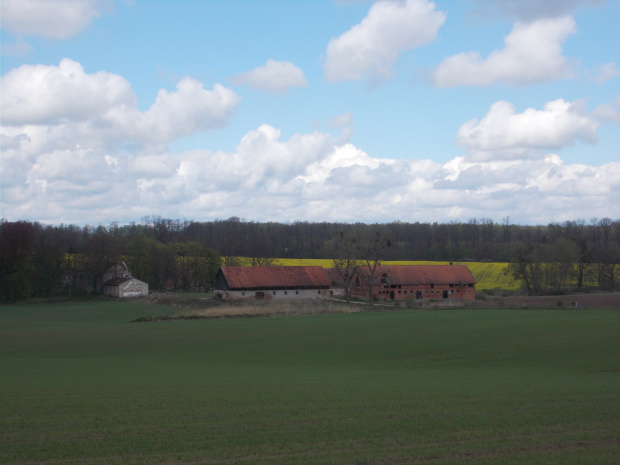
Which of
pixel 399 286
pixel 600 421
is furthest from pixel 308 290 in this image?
pixel 600 421

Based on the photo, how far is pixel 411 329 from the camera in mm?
37438

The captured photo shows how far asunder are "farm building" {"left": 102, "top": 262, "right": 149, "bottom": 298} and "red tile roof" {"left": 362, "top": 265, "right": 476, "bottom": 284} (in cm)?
3570

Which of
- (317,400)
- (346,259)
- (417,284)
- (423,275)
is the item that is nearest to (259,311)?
(346,259)

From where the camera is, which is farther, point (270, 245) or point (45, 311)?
point (270, 245)

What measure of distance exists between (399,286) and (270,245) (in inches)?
2024

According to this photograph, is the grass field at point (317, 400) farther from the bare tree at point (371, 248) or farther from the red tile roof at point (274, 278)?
the red tile roof at point (274, 278)

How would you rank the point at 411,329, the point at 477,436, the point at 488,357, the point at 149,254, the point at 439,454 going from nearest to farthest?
the point at 439,454, the point at 477,436, the point at 488,357, the point at 411,329, the point at 149,254

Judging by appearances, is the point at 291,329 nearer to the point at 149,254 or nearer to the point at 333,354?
the point at 333,354

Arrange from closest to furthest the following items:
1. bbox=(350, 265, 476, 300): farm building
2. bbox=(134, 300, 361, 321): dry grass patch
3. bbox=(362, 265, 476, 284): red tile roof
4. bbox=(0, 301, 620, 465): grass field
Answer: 1. bbox=(0, 301, 620, 465): grass field
2. bbox=(134, 300, 361, 321): dry grass patch
3. bbox=(350, 265, 476, 300): farm building
4. bbox=(362, 265, 476, 284): red tile roof

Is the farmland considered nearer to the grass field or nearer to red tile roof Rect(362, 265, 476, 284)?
red tile roof Rect(362, 265, 476, 284)

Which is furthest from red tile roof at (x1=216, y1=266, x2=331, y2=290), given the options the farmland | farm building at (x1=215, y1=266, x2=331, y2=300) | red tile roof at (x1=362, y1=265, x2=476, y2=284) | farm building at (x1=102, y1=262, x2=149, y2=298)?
the farmland

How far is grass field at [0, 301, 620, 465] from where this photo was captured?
930 centimetres

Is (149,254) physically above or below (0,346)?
above

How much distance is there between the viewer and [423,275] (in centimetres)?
7694
